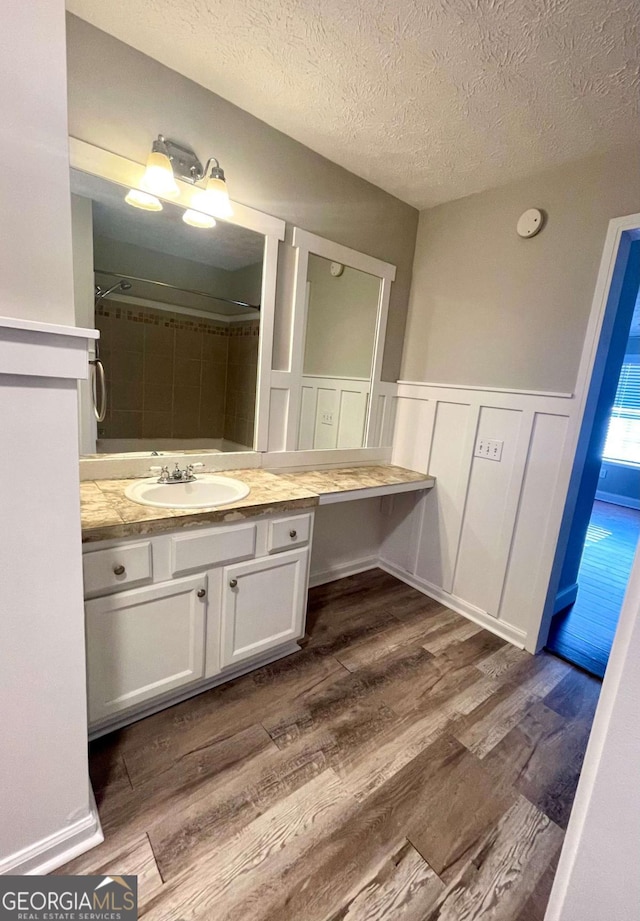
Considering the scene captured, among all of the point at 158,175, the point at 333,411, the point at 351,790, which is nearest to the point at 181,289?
the point at 158,175

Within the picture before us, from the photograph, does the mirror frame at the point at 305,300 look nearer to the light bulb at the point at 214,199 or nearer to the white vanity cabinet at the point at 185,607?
the light bulb at the point at 214,199

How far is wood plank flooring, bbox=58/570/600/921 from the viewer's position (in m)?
1.02

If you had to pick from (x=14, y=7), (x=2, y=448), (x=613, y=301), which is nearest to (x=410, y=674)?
(x=2, y=448)

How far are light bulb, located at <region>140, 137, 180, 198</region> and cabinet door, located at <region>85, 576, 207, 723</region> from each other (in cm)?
149

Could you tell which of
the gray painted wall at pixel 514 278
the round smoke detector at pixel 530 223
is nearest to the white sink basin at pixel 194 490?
the gray painted wall at pixel 514 278

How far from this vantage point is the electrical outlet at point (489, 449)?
2168 millimetres

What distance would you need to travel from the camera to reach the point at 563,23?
3.84ft

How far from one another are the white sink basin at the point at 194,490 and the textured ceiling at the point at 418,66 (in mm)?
1591

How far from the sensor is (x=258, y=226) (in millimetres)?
1827

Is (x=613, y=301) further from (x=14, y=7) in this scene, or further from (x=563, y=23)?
(x=14, y=7)

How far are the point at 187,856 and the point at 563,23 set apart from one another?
2617 mm

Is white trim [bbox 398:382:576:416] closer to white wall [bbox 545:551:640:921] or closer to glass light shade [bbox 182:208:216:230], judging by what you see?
glass light shade [bbox 182:208:216:230]

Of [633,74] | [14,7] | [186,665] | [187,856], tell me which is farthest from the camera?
[186,665]

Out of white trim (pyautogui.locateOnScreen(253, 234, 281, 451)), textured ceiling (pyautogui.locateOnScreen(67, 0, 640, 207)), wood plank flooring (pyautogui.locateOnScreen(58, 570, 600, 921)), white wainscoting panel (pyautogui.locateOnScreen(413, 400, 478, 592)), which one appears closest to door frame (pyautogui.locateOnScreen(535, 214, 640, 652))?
textured ceiling (pyautogui.locateOnScreen(67, 0, 640, 207))
